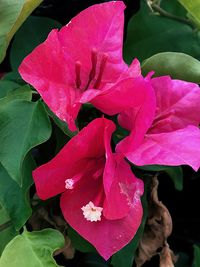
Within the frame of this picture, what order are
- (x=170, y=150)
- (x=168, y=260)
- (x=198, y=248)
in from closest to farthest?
(x=170, y=150) → (x=168, y=260) → (x=198, y=248)

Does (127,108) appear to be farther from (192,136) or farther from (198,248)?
(198,248)

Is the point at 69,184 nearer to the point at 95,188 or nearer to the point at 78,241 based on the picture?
the point at 95,188

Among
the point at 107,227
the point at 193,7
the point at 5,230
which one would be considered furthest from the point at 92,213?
the point at 193,7

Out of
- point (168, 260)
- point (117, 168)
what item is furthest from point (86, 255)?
point (117, 168)

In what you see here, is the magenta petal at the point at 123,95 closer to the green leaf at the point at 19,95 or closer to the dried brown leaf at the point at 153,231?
the green leaf at the point at 19,95

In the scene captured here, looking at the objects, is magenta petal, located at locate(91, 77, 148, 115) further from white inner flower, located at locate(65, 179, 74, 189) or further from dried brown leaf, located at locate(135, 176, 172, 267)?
dried brown leaf, located at locate(135, 176, 172, 267)

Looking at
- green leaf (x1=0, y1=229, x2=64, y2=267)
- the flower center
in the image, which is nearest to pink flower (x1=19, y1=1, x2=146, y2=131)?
the flower center

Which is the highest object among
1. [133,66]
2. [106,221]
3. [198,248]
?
[133,66]

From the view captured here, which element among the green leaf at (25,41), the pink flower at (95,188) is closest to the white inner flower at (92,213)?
the pink flower at (95,188)
